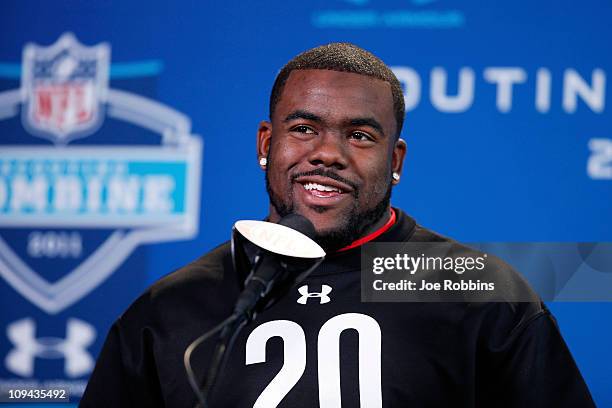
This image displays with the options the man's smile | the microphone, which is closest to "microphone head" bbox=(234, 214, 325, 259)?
the microphone

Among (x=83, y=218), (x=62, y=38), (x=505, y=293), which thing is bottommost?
(x=505, y=293)

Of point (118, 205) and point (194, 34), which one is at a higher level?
point (194, 34)

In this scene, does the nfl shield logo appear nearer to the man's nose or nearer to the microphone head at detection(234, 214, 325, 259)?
the man's nose

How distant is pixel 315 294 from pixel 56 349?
114 centimetres

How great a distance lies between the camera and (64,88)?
2781mm

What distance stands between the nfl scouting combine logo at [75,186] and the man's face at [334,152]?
2.80ft

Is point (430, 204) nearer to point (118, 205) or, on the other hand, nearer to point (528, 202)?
point (528, 202)

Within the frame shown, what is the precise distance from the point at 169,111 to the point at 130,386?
1.09 m

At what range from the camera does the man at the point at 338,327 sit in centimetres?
177

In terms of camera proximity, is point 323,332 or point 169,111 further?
point 169,111

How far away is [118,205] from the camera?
274 cm

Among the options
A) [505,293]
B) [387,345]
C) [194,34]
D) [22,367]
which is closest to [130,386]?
[387,345]

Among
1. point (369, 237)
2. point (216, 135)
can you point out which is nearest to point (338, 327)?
point (369, 237)

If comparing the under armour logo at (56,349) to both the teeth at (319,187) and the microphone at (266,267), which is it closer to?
the teeth at (319,187)
